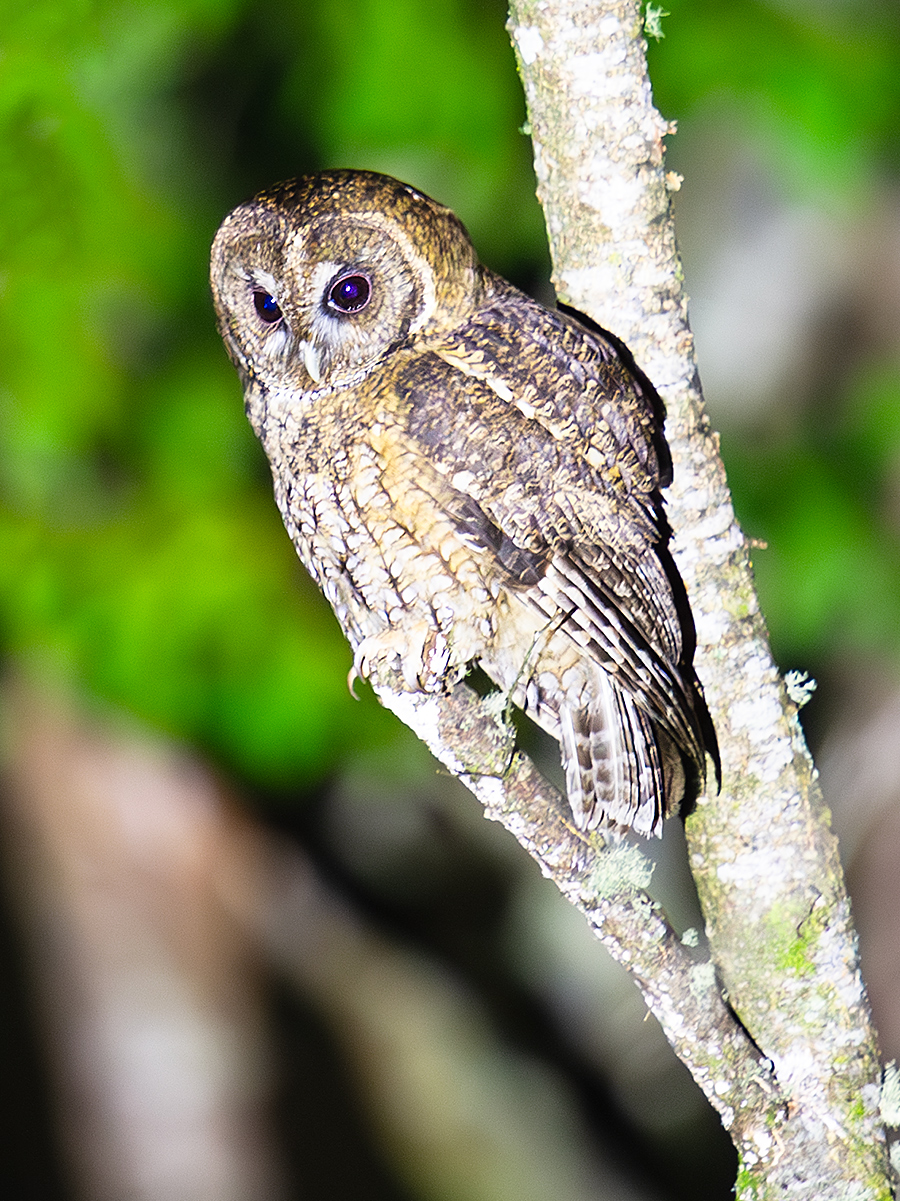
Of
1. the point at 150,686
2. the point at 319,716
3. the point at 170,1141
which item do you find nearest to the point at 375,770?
the point at 319,716

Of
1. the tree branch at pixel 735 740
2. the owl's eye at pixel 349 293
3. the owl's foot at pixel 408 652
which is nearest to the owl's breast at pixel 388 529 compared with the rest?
the owl's foot at pixel 408 652

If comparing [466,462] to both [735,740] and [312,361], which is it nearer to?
[312,361]

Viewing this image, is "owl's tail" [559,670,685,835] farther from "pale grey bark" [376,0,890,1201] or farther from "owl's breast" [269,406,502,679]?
"owl's breast" [269,406,502,679]

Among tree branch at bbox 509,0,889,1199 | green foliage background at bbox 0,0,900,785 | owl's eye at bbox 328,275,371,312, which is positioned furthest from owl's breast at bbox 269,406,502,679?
green foliage background at bbox 0,0,900,785

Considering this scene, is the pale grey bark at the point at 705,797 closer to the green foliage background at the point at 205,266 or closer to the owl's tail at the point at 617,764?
the owl's tail at the point at 617,764

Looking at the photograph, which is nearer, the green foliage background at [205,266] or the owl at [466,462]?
the owl at [466,462]

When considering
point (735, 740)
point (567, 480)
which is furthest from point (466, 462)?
point (735, 740)
